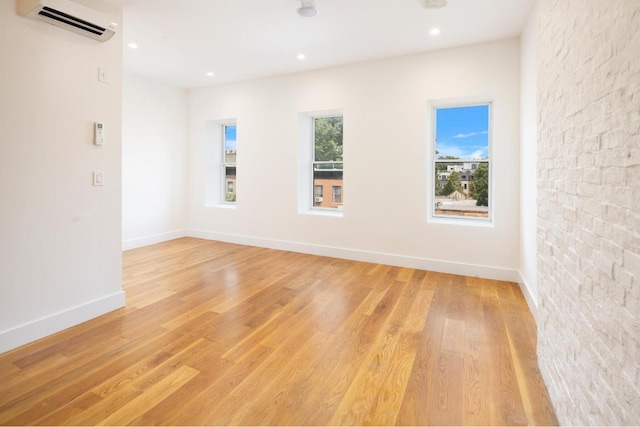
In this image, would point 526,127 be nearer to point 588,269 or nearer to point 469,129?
point 469,129

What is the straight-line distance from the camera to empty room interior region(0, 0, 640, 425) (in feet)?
4.69

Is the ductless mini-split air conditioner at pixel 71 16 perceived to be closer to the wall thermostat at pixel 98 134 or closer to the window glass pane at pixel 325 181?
the wall thermostat at pixel 98 134

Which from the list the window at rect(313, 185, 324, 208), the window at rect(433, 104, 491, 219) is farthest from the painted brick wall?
the window at rect(313, 185, 324, 208)

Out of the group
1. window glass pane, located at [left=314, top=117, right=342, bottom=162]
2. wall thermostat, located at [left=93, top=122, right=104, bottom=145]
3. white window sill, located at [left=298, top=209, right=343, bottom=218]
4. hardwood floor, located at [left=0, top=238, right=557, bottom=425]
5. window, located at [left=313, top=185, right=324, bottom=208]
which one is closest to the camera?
hardwood floor, located at [left=0, top=238, right=557, bottom=425]

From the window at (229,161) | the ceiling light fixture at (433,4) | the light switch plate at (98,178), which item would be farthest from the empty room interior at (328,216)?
the window at (229,161)

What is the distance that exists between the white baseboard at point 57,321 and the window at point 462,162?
12.8 feet

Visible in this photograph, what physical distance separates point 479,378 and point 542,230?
3.27 ft

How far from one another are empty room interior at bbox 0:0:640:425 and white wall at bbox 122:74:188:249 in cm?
4

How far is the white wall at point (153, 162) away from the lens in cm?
520

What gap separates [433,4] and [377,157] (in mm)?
Result: 1901

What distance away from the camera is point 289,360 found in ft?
7.01

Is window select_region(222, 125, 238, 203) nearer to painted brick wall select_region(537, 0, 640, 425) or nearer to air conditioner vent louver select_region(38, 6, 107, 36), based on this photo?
air conditioner vent louver select_region(38, 6, 107, 36)

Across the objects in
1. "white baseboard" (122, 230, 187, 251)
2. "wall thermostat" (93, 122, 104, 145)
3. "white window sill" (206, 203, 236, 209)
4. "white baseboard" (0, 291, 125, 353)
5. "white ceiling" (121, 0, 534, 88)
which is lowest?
"white baseboard" (0, 291, 125, 353)

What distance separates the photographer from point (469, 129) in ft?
13.9
